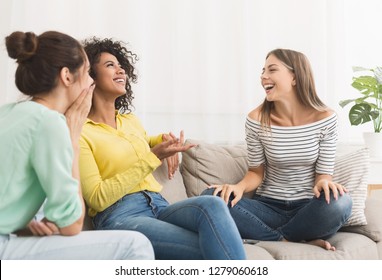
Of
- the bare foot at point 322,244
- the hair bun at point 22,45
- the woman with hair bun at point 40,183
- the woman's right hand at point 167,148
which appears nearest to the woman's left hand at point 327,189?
the bare foot at point 322,244

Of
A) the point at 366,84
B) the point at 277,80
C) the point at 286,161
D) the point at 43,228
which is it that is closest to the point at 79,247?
the point at 43,228

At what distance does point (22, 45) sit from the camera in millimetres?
1368

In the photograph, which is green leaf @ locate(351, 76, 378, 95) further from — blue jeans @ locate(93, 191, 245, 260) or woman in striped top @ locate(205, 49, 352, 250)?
blue jeans @ locate(93, 191, 245, 260)

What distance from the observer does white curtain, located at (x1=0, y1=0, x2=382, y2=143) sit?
8.96 ft

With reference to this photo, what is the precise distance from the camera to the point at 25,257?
1.23 metres

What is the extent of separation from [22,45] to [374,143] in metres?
2.09

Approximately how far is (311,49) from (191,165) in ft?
3.73

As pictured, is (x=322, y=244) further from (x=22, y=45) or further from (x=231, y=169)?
(x=22, y=45)

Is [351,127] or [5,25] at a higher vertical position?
[5,25]

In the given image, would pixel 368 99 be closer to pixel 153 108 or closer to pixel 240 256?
pixel 153 108

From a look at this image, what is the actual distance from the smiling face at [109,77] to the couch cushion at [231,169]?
540 millimetres

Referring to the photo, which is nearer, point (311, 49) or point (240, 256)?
point (240, 256)
